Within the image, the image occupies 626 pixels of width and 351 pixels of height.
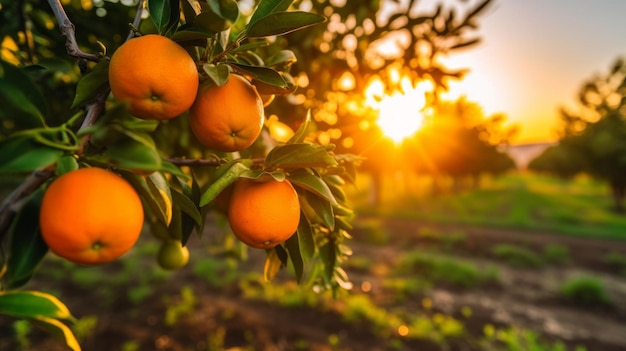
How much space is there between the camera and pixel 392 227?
47.7ft

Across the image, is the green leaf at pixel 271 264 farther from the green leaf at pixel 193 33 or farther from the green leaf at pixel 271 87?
the green leaf at pixel 193 33

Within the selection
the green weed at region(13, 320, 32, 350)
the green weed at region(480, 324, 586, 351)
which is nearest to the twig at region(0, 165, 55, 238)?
the green weed at region(13, 320, 32, 350)

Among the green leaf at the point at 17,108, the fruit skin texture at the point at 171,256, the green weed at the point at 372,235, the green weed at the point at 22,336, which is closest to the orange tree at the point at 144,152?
the green leaf at the point at 17,108

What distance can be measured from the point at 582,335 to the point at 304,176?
658 cm

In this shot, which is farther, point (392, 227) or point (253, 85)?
point (392, 227)

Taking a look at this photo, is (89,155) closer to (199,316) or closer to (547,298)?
(199,316)

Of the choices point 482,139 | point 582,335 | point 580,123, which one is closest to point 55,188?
point 582,335

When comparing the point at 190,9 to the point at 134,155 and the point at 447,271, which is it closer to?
the point at 134,155

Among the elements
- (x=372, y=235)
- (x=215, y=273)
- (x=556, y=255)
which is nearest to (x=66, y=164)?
(x=215, y=273)

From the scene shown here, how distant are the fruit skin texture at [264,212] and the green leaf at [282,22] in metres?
0.34

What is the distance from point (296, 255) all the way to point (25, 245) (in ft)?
1.99

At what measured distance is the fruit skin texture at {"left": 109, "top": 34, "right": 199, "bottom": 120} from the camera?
29.3 inches

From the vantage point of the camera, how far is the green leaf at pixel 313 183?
882 millimetres

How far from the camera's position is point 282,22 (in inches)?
33.6
